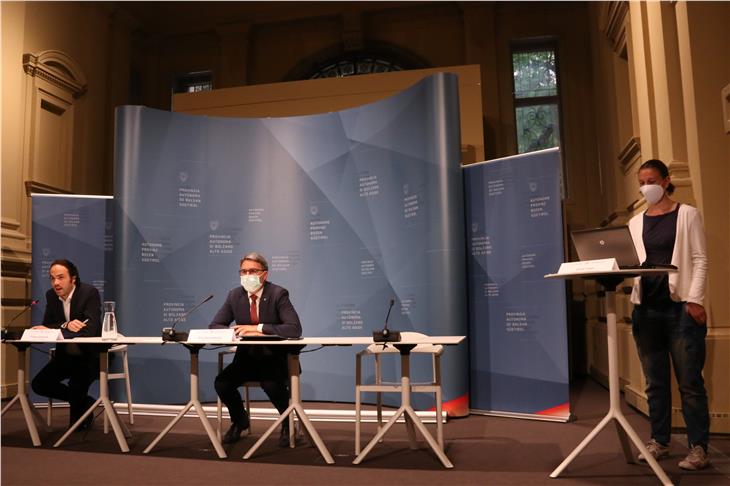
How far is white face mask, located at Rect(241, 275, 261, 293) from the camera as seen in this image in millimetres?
3895

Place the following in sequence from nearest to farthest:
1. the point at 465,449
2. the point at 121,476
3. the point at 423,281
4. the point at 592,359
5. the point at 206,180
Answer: the point at 121,476
the point at 465,449
the point at 423,281
the point at 206,180
the point at 592,359

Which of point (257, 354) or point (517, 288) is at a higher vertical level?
point (517, 288)

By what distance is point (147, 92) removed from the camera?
9.52 m

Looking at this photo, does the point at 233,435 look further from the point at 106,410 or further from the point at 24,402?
the point at 24,402

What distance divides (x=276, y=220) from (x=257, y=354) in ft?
6.47

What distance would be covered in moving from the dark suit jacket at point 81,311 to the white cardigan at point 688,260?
3.60 meters

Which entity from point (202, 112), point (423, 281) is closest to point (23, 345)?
point (423, 281)

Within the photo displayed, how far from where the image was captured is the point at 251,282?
3.90m

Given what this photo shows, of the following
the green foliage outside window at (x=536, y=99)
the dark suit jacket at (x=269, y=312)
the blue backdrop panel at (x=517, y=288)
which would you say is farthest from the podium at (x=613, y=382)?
the green foliage outside window at (x=536, y=99)

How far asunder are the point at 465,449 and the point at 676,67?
2988 mm

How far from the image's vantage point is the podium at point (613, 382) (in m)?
2.70

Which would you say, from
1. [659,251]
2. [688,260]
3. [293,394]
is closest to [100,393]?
[293,394]

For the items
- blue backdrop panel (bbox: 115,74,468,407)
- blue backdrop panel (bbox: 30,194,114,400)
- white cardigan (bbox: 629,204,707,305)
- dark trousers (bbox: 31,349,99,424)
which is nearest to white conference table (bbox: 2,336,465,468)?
dark trousers (bbox: 31,349,99,424)

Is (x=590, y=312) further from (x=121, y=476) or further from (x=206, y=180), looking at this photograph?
(x=121, y=476)
